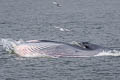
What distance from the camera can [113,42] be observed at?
6931 centimetres

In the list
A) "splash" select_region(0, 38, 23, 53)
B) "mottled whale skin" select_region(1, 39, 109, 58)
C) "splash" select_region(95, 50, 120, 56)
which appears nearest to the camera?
"mottled whale skin" select_region(1, 39, 109, 58)

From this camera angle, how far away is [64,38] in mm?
74312

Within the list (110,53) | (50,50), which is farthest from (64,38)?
(50,50)

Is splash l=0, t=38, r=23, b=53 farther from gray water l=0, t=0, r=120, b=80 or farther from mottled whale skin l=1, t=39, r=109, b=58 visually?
mottled whale skin l=1, t=39, r=109, b=58

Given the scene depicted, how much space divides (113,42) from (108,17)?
36361 millimetres

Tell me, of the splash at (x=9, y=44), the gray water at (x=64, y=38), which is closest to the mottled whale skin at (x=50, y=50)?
the gray water at (x=64, y=38)

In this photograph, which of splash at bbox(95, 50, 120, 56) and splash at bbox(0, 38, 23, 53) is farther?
splash at bbox(0, 38, 23, 53)

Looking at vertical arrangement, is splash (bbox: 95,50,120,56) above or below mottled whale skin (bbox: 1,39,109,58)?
below

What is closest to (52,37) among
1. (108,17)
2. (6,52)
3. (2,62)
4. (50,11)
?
(6,52)

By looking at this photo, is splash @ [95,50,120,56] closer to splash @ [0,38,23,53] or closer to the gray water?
the gray water

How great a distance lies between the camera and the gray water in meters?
51.3

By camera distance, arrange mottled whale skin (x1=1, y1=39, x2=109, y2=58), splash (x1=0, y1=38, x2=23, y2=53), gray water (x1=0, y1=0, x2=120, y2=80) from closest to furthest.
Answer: gray water (x1=0, y1=0, x2=120, y2=80) → mottled whale skin (x1=1, y1=39, x2=109, y2=58) → splash (x1=0, y1=38, x2=23, y2=53)

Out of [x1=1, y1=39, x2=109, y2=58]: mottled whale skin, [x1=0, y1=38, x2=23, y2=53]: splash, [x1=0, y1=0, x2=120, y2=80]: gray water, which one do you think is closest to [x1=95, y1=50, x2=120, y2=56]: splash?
[x1=1, y1=39, x2=109, y2=58]: mottled whale skin

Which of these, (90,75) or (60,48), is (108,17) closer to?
(60,48)
